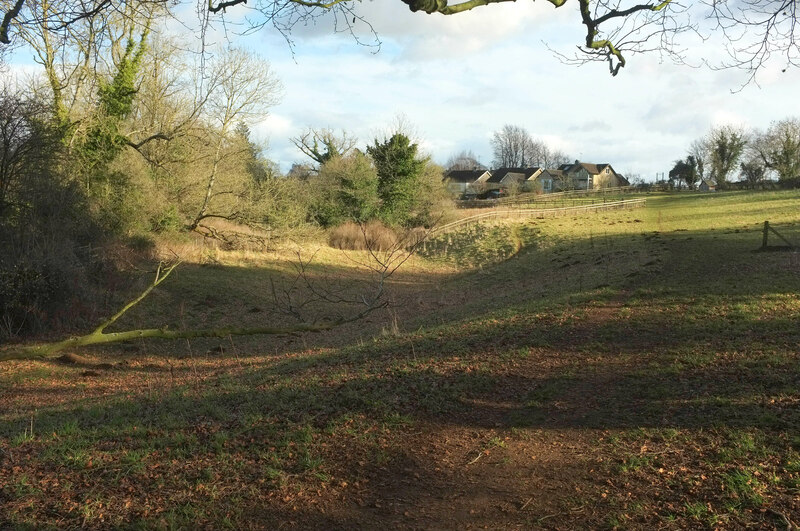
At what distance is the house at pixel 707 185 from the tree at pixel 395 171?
55958 mm

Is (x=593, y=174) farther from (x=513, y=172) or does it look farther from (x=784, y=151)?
(x=784, y=151)

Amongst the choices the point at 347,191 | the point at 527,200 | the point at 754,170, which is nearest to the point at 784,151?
the point at 754,170

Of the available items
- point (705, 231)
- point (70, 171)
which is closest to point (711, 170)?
point (705, 231)

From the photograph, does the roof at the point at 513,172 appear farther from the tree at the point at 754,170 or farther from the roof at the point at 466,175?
the tree at the point at 754,170

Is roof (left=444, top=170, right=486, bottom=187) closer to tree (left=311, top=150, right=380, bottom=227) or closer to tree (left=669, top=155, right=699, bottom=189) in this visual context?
tree (left=669, top=155, right=699, bottom=189)

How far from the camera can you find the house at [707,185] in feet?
262

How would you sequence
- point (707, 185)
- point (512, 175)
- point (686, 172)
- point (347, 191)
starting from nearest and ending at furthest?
point (347, 191), point (707, 185), point (686, 172), point (512, 175)

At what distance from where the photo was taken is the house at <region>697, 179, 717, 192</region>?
79838 millimetres

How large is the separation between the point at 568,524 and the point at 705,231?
1095 inches

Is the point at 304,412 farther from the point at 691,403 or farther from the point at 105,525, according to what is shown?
the point at 691,403

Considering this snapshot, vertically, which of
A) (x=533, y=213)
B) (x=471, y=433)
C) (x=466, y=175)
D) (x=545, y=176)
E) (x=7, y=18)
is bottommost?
(x=471, y=433)

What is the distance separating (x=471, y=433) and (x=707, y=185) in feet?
302

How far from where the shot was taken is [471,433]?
17.0ft

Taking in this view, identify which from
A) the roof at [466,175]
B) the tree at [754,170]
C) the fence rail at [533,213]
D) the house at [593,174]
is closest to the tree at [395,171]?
the fence rail at [533,213]
